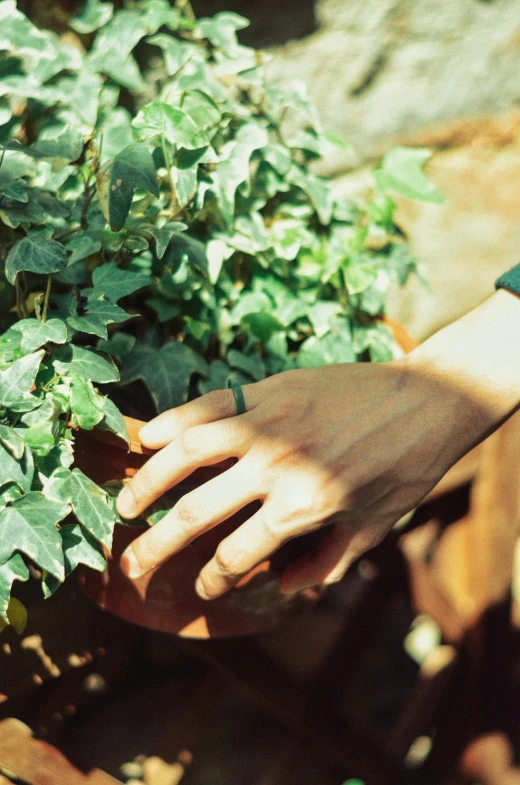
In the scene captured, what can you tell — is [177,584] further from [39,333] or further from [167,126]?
[167,126]

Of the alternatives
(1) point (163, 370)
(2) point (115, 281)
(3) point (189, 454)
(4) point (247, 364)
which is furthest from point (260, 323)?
(3) point (189, 454)

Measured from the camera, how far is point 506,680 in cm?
141

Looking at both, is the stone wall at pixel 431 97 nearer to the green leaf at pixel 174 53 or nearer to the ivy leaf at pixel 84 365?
the green leaf at pixel 174 53

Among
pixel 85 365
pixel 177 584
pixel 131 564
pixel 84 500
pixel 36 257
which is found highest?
pixel 36 257

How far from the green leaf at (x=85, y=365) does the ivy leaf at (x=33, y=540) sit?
0.16 m

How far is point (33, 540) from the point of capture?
705 millimetres

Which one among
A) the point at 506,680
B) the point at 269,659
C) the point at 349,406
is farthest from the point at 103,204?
the point at 506,680

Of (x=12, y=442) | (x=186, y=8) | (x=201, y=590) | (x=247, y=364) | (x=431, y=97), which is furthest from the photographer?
(x=431, y=97)

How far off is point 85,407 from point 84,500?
0.10 metres

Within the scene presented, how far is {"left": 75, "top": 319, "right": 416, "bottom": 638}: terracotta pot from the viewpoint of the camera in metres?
0.80

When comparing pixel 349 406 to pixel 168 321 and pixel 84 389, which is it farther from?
pixel 168 321

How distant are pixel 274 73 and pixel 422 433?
0.86 m

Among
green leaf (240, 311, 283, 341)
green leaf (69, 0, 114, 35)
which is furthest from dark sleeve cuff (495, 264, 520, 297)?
green leaf (69, 0, 114, 35)

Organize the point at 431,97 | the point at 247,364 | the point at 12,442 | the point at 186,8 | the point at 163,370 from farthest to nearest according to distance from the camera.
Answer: the point at 431,97, the point at 186,8, the point at 247,364, the point at 163,370, the point at 12,442
